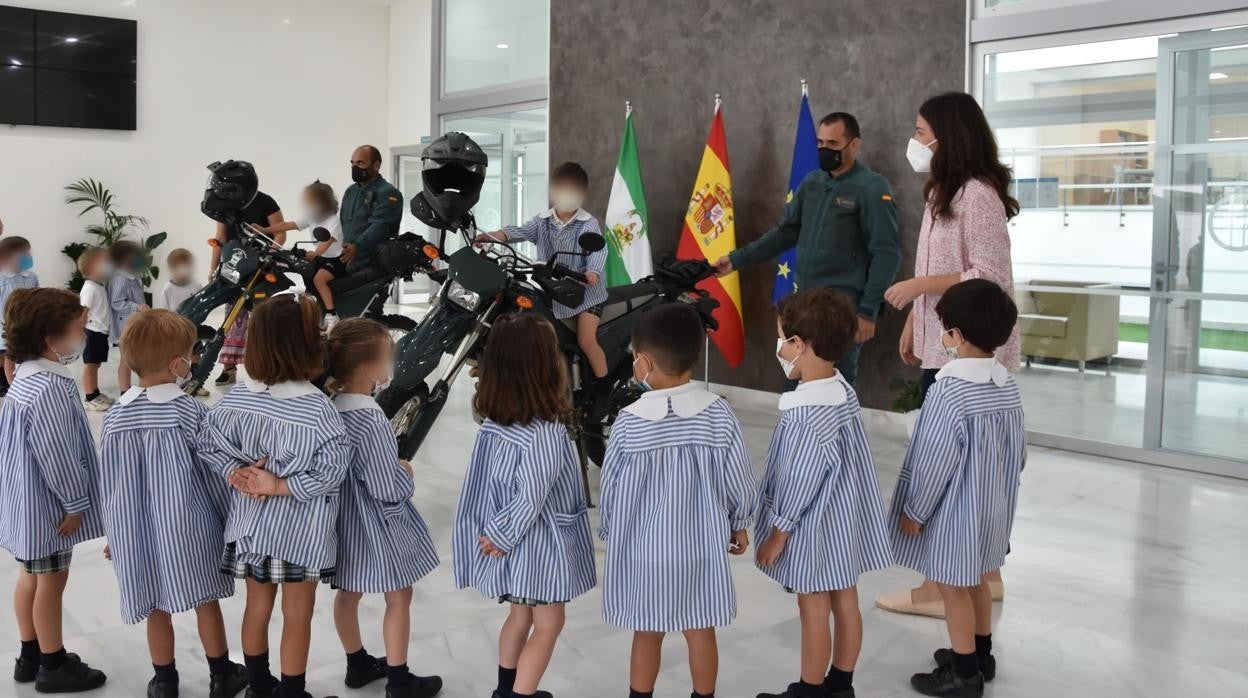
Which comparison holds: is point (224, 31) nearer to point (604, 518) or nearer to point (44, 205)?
point (44, 205)

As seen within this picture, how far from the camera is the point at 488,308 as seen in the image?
3639 millimetres

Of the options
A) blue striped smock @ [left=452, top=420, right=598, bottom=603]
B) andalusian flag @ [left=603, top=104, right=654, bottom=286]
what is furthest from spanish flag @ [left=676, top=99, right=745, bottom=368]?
blue striped smock @ [left=452, top=420, right=598, bottom=603]

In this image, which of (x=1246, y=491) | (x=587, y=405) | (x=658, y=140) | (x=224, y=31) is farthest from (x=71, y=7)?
(x=1246, y=491)

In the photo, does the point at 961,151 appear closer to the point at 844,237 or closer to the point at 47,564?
the point at 844,237

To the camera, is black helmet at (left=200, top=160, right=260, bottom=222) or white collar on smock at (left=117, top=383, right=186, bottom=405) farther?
black helmet at (left=200, top=160, right=260, bottom=222)

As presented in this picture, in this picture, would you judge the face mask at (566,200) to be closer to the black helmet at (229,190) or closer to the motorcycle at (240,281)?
the motorcycle at (240,281)

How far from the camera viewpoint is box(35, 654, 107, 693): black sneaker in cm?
241

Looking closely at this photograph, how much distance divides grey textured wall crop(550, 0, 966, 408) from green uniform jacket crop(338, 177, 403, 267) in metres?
1.84

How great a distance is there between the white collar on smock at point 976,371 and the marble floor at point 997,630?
716mm

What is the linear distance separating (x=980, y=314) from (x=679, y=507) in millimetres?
832

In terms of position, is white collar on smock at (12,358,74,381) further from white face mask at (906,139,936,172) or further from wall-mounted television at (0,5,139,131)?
wall-mounted television at (0,5,139,131)

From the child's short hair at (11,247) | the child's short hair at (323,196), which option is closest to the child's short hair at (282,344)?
the child's short hair at (323,196)

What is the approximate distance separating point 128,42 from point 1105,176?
33.5ft

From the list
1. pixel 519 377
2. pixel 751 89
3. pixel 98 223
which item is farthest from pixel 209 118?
pixel 519 377
